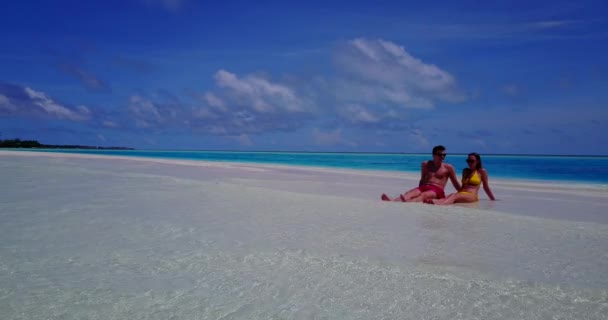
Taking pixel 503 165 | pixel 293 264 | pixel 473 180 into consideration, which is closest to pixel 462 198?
pixel 473 180

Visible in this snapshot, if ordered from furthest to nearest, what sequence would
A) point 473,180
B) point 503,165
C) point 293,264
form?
1. point 503,165
2. point 473,180
3. point 293,264

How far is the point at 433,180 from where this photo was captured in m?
8.55

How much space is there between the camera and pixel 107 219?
5.48m

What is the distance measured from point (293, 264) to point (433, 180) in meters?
5.73

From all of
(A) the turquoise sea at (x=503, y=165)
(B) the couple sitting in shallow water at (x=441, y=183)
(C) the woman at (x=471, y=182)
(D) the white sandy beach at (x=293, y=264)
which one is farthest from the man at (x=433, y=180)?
(A) the turquoise sea at (x=503, y=165)

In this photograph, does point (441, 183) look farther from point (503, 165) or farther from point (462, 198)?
point (503, 165)

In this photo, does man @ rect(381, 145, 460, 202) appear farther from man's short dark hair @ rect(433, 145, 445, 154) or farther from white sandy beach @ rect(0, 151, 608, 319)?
white sandy beach @ rect(0, 151, 608, 319)

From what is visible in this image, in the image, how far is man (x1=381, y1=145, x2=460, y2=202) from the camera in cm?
821

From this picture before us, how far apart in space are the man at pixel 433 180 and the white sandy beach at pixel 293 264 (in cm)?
153

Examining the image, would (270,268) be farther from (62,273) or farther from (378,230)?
(378,230)

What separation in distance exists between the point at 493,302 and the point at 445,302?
0.33 meters

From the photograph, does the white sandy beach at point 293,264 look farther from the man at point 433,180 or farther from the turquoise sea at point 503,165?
the turquoise sea at point 503,165

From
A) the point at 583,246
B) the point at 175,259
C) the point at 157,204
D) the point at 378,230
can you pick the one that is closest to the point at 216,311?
the point at 175,259

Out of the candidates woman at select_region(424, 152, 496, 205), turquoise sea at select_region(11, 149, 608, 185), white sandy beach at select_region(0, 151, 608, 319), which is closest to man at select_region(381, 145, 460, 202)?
woman at select_region(424, 152, 496, 205)
